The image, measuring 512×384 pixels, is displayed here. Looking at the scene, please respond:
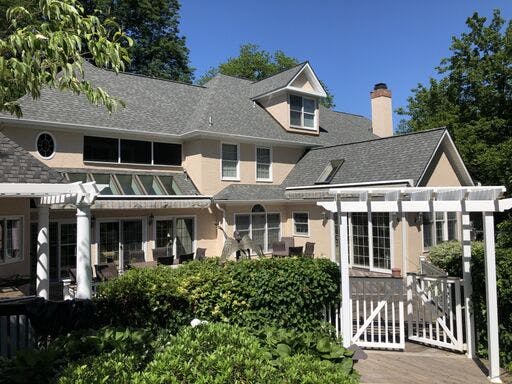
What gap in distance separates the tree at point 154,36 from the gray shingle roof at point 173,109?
20.5 metres

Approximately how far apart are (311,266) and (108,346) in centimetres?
456

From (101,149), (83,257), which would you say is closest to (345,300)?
(83,257)

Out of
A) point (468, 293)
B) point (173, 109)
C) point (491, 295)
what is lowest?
point (468, 293)

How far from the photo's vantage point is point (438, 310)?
8.60m

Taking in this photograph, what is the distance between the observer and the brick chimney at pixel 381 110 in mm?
30847

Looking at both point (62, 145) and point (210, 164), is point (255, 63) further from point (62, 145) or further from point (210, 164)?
point (62, 145)

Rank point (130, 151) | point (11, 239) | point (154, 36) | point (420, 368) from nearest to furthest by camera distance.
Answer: point (420, 368) → point (11, 239) → point (130, 151) → point (154, 36)

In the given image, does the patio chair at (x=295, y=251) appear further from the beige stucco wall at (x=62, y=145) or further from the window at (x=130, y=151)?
the beige stucco wall at (x=62, y=145)

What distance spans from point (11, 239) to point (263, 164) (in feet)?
45.5

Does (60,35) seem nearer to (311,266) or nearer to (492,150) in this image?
(311,266)

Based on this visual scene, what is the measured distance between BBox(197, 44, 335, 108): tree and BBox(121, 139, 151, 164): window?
34976 mm

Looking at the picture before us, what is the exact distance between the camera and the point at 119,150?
19.2 m

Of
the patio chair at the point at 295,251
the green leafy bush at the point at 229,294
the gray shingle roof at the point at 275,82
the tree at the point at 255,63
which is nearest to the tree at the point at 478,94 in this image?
the gray shingle roof at the point at 275,82

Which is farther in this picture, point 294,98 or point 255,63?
point 255,63
